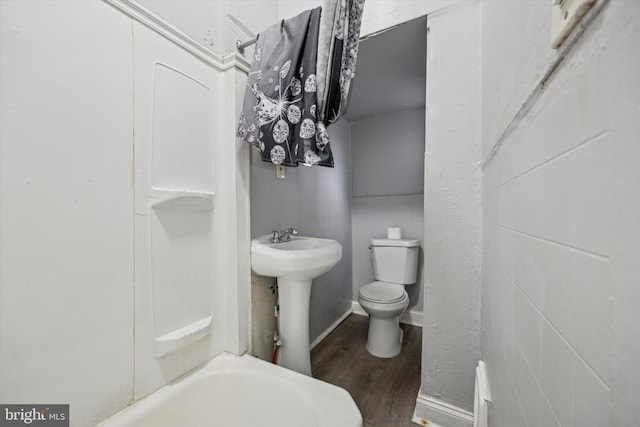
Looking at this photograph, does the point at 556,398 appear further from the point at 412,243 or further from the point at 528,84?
the point at 412,243

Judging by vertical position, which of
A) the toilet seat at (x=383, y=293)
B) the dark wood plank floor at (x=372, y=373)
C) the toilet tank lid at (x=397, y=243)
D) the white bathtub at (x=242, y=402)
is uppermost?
the toilet tank lid at (x=397, y=243)

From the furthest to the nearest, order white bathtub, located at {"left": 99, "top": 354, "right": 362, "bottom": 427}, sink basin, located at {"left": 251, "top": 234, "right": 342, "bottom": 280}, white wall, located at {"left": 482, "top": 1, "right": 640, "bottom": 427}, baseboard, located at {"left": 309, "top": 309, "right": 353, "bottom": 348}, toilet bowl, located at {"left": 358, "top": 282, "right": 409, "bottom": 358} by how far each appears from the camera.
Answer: baseboard, located at {"left": 309, "top": 309, "right": 353, "bottom": 348}, toilet bowl, located at {"left": 358, "top": 282, "right": 409, "bottom": 358}, sink basin, located at {"left": 251, "top": 234, "right": 342, "bottom": 280}, white bathtub, located at {"left": 99, "top": 354, "right": 362, "bottom": 427}, white wall, located at {"left": 482, "top": 1, "right": 640, "bottom": 427}

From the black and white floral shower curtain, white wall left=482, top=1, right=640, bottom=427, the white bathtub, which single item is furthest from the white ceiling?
the white bathtub

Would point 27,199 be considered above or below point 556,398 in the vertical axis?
above

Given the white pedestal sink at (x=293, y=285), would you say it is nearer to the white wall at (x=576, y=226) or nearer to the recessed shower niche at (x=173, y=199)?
the recessed shower niche at (x=173, y=199)

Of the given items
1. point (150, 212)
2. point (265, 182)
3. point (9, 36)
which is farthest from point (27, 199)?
point (265, 182)

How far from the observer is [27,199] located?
0.56 meters

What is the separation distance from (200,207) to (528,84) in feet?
3.41

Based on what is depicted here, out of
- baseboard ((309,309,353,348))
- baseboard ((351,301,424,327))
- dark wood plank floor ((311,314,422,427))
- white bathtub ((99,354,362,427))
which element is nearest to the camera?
white bathtub ((99,354,362,427))

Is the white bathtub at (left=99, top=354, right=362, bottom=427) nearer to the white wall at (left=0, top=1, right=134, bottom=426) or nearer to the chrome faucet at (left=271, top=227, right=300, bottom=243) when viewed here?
the white wall at (left=0, top=1, right=134, bottom=426)

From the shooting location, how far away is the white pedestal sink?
3.28ft

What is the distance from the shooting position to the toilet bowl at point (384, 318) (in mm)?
1521

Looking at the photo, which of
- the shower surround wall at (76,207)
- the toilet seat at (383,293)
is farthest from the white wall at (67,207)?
the toilet seat at (383,293)

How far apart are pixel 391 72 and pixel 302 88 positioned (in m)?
0.97
